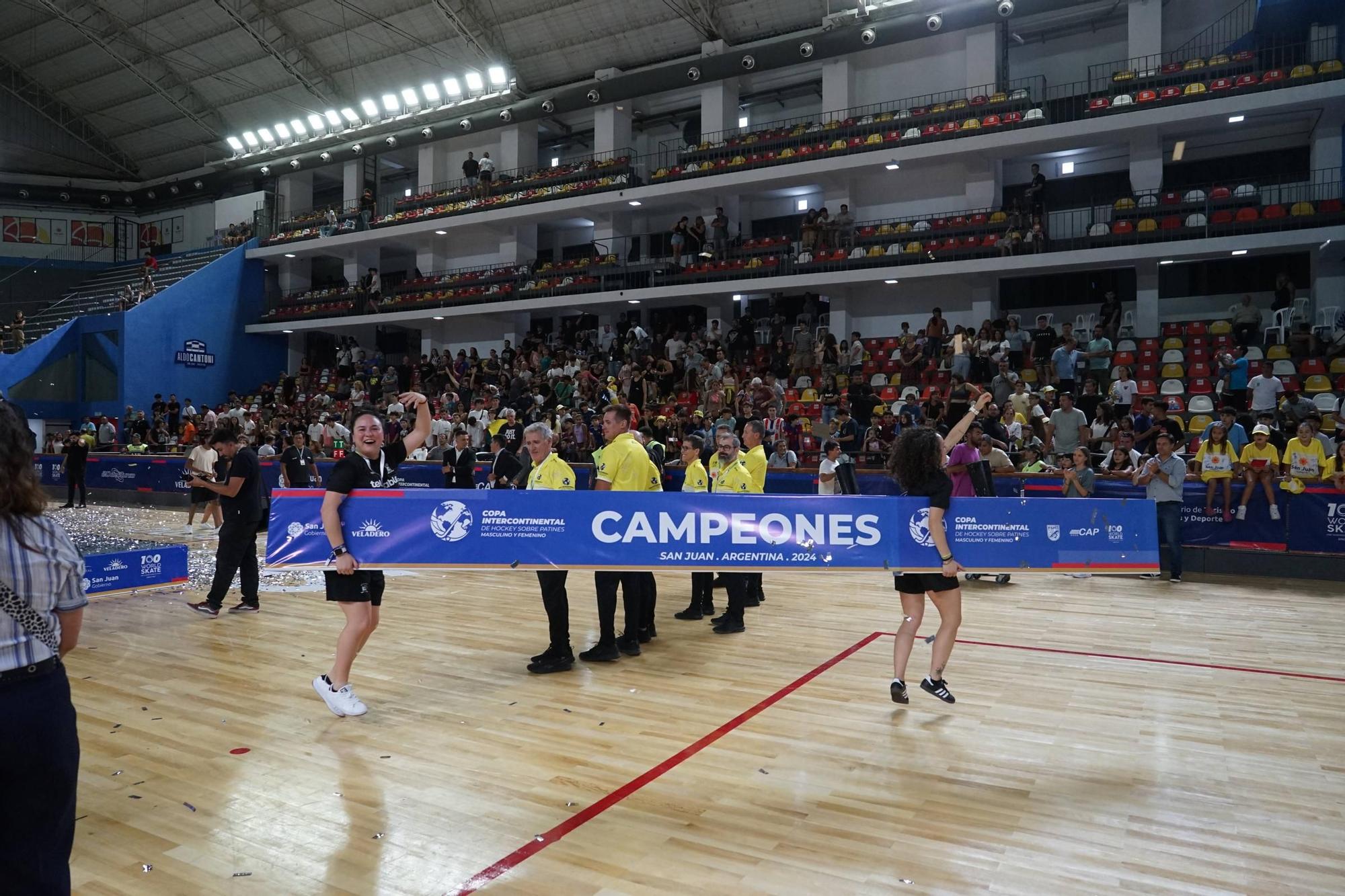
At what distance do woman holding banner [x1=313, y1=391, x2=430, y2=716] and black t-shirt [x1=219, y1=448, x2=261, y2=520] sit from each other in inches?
131

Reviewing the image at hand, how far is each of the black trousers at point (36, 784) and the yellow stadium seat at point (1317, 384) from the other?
705 inches

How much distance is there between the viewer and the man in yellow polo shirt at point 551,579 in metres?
6.05

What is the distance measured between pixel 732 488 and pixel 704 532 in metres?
1.72

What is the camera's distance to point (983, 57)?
2095 centimetres

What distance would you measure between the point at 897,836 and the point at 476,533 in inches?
133

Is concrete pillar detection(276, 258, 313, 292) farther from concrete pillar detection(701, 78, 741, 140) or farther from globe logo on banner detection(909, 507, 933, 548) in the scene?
globe logo on banner detection(909, 507, 933, 548)

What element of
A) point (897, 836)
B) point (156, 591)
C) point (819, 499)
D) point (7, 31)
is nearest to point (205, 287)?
point (7, 31)

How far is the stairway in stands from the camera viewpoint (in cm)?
3018

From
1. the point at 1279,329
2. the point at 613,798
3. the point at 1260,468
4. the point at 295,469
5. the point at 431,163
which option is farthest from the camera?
the point at 431,163

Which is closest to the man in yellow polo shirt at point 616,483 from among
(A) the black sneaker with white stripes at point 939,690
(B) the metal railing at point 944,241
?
(A) the black sneaker with white stripes at point 939,690

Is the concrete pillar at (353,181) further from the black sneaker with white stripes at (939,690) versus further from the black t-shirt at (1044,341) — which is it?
the black sneaker with white stripes at (939,690)

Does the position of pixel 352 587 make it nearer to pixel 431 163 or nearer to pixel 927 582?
pixel 927 582

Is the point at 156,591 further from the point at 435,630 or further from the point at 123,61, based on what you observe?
the point at 123,61


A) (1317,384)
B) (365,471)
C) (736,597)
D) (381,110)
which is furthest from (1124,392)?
(381,110)
